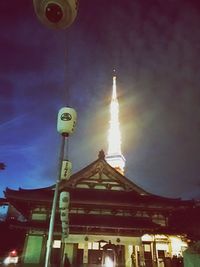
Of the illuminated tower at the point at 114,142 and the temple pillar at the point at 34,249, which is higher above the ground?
the illuminated tower at the point at 114,142

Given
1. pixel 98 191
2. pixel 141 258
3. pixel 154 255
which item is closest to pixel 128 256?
pixel 141 258

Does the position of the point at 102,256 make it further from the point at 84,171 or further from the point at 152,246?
the point at 84,171

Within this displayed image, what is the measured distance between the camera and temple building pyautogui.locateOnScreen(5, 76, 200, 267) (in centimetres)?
1805

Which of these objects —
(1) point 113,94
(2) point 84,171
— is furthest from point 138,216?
(1) point 113,94

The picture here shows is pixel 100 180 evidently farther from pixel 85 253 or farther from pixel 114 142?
pixel 114 142

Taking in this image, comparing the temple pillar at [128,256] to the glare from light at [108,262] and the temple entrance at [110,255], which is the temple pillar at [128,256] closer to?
the temple entrance at [110,255]

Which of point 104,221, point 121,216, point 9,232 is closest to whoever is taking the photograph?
point 104,221

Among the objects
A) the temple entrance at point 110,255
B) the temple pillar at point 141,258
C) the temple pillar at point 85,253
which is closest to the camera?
the temple entrance at point 110,255

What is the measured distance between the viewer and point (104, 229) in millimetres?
18688

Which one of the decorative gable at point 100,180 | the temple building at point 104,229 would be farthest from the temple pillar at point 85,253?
the decorative gable at point 100,180

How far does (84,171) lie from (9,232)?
1660 centimetres

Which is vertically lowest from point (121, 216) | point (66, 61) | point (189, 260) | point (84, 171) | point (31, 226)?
point (189, 260)

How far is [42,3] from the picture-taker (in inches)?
186

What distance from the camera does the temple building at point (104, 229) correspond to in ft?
59.2
